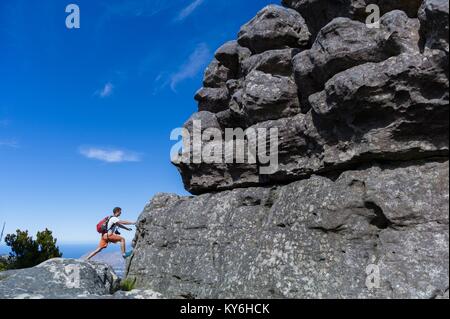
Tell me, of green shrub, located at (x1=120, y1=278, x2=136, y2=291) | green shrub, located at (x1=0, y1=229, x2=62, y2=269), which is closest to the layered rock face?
green shrub, located at (x1=120, y1=278, x2=136, y2=291)

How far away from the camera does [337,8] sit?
1512 cm

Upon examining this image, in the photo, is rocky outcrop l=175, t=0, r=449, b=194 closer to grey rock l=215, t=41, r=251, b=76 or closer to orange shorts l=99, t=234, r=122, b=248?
grey rock l=215, t=41, r=251, b=76

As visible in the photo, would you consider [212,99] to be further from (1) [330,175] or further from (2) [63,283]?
(2) [63,283]

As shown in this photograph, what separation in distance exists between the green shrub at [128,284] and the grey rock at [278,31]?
1153cm

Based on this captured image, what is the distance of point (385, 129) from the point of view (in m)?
11.8

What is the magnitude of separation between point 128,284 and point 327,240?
32.4 ft

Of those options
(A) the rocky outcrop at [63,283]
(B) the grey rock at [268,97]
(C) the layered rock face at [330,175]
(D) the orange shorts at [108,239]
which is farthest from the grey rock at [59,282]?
(B) the grey rock at [268,97]

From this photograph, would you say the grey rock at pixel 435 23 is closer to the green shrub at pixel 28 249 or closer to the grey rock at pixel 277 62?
the grey rock at pixel 277 62

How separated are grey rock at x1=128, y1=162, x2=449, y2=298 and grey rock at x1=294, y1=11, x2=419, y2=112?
11.3ft

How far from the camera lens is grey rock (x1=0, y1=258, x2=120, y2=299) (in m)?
13.7

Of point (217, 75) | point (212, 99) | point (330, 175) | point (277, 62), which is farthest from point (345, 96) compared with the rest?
point (217, 75)

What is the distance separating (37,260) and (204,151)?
62.4 ft
